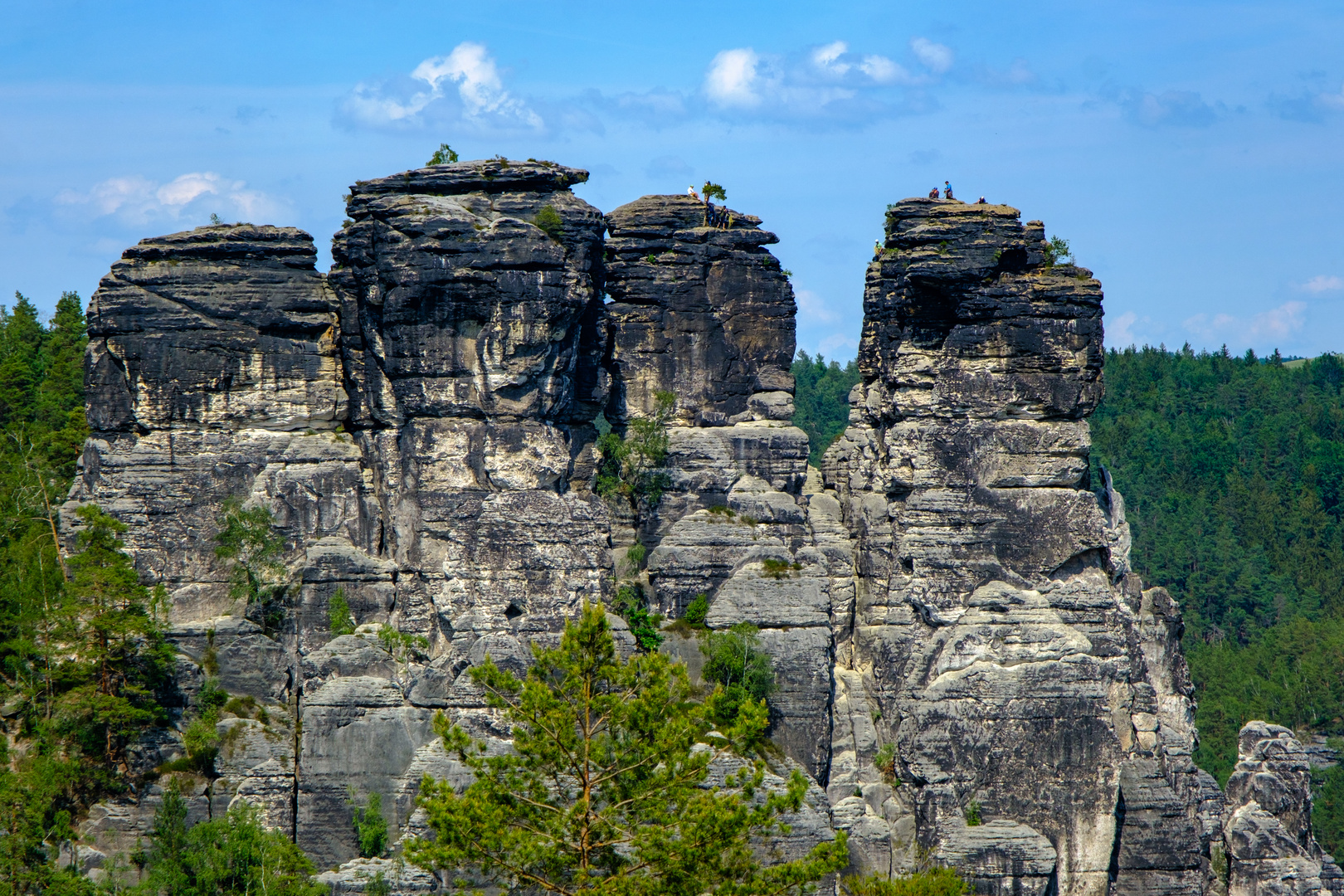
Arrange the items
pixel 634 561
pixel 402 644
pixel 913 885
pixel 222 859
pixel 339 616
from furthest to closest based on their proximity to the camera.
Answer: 1. pixel 634 561
2. pixel 339 616
3. pixel 402 644
4. pixel 913 885
5. pixel 222 859

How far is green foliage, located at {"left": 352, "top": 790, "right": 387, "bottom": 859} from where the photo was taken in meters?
48.5

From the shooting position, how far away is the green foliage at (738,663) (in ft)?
166

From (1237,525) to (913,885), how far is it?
85.1m

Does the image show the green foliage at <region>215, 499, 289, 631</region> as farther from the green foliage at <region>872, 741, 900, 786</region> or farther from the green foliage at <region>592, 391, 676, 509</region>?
the green foliage at <region>872, 741, 900, 786</region>

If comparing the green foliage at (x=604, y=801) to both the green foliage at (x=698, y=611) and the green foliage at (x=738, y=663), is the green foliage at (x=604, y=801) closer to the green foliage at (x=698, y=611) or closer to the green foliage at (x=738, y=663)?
the green foliage at (x=738, y=663)

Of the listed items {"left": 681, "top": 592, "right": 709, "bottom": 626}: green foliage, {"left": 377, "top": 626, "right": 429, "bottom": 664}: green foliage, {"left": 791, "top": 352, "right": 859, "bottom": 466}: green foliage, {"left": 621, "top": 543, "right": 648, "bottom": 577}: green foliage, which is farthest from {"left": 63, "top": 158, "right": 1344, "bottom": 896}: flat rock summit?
{"left": 791, "top": 352, "right": 859, "bottom": 466}: green foliage

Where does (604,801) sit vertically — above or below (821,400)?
below

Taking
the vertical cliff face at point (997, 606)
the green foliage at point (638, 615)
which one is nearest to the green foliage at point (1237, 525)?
the vertical cliff face at point (997, 606)

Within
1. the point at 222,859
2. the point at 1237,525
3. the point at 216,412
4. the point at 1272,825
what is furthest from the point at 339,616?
the point at 1237,525

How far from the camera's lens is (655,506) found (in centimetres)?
5653

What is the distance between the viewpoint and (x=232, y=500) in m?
54.3

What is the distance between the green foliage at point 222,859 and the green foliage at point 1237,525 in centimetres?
5407

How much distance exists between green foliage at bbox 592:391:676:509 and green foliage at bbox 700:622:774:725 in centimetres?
661

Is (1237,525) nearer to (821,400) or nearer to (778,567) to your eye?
(821,400)
